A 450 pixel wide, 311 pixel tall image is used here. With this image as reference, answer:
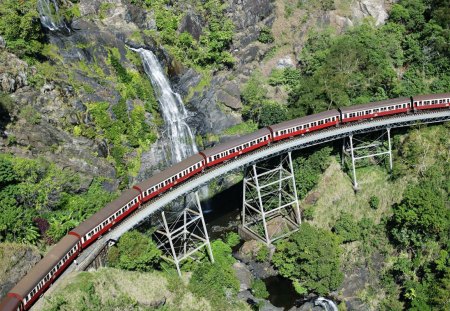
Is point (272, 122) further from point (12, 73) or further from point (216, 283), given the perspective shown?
point (12, 73)

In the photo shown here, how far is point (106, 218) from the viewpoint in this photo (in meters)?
41.6

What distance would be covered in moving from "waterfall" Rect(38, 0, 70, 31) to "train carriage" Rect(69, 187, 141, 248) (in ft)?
84.2

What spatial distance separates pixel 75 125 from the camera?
52.3 metres

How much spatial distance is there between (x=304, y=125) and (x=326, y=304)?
18013 millimetres

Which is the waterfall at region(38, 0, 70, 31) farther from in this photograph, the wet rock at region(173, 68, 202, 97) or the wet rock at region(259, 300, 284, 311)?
the wet rock at region(259, 300, 284, 311)

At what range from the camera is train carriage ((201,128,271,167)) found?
4791 cm

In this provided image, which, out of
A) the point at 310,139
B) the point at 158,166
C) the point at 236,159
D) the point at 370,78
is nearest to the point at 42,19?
the point at 158,166

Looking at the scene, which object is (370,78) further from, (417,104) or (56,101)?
(56,101)

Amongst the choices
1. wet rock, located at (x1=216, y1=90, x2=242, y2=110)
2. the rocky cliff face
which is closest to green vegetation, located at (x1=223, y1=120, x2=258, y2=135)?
the rocky cliff face

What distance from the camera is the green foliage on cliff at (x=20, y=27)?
5153 centimetres

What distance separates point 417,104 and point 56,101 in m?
39.0

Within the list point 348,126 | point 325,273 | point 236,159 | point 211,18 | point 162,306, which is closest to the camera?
point 162,306

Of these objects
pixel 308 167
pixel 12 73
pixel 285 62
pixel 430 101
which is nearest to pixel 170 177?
pixel 308 167

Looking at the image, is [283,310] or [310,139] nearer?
[283,310]
